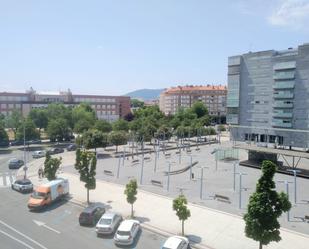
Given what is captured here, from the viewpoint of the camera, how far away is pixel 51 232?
23922 mm

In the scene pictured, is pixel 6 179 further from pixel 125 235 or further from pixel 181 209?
pixel 181 209

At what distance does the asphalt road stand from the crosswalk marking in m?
8.88

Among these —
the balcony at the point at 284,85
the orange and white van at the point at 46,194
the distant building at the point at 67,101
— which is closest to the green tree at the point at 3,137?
the orange and white van at the point at 46,194

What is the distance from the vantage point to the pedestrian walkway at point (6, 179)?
3861 cm

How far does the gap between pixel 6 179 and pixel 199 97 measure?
5386 inches

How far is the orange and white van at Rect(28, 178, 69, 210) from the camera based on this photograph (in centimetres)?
2892

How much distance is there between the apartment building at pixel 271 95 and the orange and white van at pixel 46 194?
5030cm

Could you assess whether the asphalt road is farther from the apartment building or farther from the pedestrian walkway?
the apartment building

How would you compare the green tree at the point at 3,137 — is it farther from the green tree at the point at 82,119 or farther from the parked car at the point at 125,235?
the parked car at the point at 125,235

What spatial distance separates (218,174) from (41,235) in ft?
88.4

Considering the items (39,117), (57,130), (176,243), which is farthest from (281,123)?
(176,243)

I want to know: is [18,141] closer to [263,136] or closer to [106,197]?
[106,197]

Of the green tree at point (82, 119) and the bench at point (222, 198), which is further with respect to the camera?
the green tree at point (82, 119)

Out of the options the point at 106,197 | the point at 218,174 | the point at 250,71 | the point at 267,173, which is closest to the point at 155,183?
the point at 106,197
